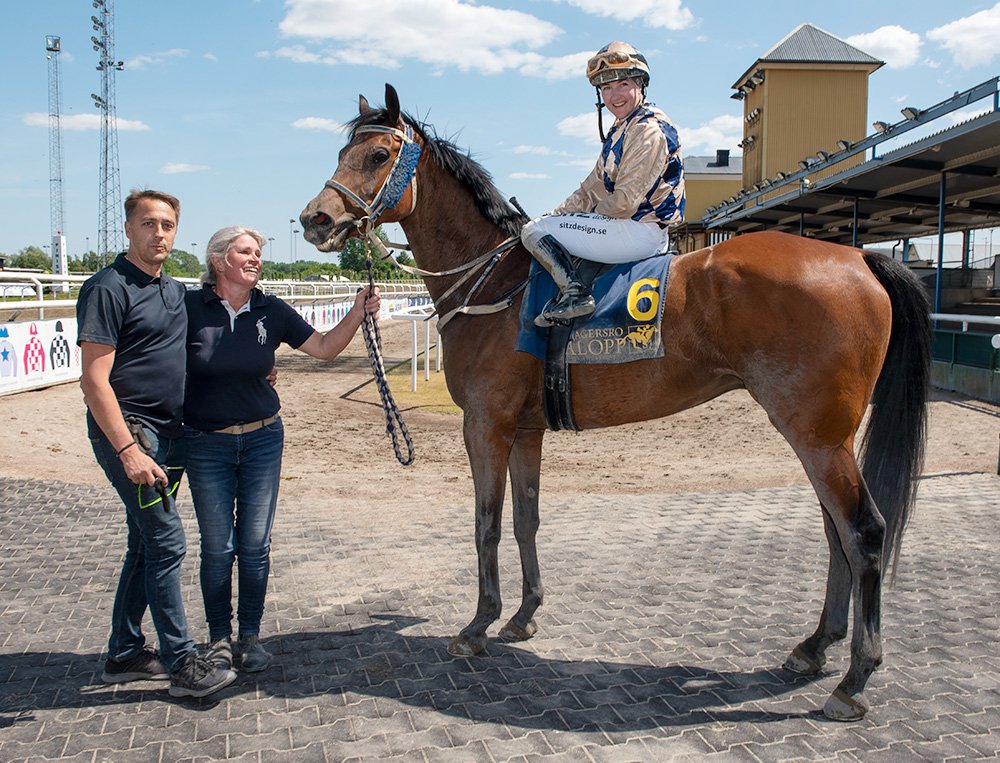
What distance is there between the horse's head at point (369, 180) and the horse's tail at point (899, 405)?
2.22 meters

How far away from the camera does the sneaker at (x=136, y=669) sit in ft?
11.1

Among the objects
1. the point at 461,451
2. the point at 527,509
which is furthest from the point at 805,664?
the point at 461,451

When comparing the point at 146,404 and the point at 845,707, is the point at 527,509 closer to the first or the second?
the point at 845,707

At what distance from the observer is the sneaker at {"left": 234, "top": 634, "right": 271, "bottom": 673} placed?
3.45 m

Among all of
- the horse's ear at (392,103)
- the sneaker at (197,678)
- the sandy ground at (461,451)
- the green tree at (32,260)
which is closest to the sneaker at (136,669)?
the sneaker at (197,678)

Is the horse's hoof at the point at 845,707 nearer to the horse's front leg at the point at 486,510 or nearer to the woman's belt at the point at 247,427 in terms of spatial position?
the horse's front leg at the point at 486,510

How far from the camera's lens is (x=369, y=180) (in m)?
3.70

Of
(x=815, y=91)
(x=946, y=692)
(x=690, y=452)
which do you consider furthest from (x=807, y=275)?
(x=815, y=91)

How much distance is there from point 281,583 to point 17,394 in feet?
29.0

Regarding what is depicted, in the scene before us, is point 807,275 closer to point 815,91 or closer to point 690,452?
point 690,452

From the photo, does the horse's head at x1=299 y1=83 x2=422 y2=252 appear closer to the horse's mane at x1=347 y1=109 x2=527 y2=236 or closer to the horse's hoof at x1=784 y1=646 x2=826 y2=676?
the horse's mane at x1=347 y1=109 x2=527 y2=236

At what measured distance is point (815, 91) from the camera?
124 feet

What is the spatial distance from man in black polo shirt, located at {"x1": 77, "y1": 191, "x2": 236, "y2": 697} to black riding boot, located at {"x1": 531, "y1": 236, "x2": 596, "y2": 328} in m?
1.62

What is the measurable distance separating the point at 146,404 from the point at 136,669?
4.07ft
